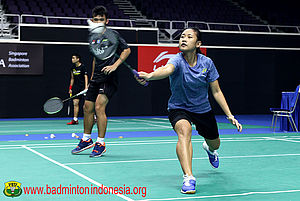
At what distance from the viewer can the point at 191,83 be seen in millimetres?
5102

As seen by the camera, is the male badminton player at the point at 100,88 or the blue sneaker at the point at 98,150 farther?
the blue sneaker at the point at 98,150

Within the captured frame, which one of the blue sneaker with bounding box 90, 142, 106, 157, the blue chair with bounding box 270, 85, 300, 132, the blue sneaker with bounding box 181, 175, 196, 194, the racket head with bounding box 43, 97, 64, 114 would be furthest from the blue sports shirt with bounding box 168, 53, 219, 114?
the blue chair with bounding box 270, 85, 300, 132

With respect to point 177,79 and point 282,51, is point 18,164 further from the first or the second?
point 282,51

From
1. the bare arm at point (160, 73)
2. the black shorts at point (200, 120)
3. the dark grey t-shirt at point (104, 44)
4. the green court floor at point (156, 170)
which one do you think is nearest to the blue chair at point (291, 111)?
the green court floor at point (156, 170)

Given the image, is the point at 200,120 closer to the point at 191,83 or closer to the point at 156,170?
the point at 191,83

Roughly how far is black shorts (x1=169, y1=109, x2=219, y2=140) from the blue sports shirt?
0.05 metres

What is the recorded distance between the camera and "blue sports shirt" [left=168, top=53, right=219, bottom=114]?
507 centimetres

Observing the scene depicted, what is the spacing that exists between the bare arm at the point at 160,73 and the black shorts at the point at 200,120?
48cm

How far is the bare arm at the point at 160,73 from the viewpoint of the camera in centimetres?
435

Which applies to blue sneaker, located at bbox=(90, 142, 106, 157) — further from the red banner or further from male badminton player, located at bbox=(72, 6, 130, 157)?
the red banner

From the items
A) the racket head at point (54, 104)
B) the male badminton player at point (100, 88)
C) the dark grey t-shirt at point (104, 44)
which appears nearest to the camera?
the dark grey t-shirt at point (104, 44)

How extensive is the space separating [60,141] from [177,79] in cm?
496

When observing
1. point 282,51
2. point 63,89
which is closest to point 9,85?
point 63,89

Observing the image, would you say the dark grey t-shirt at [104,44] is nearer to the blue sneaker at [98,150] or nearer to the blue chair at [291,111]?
the blue sneaker at [98,150]
